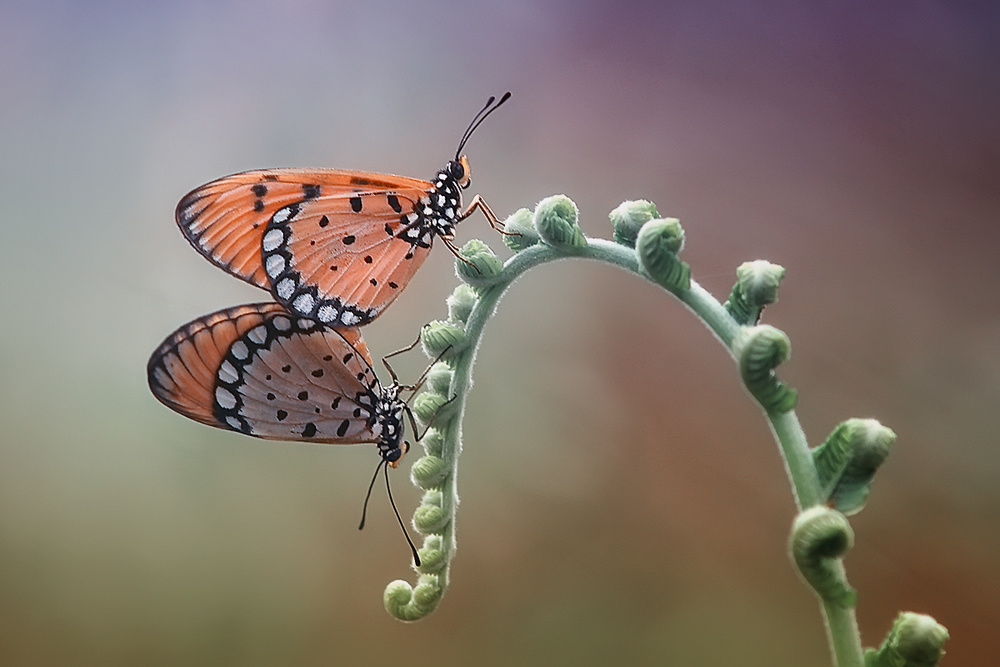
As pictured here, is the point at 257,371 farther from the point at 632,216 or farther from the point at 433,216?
the point at 632,216

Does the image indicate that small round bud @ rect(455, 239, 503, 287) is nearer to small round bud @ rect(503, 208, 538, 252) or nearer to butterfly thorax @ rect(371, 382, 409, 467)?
small round bud @ rect(503, 208, 538, 252)

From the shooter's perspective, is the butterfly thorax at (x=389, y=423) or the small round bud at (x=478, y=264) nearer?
the small round bud at (x=478, y=264)

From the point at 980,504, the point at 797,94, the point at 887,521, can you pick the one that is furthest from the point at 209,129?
the point at 980,504

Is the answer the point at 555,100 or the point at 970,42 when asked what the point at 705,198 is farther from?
the point at 970,42

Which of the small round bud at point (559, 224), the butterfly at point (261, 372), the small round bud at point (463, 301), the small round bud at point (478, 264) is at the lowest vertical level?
the butterfly at point (261, 372)

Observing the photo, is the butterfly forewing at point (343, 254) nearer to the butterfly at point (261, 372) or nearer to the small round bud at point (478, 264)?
the butterfly at point (261, 372)

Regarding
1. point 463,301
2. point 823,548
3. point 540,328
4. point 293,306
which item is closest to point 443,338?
point 463,301

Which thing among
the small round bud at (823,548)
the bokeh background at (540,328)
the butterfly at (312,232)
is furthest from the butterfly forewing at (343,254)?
the bokeh background at (540,328)
